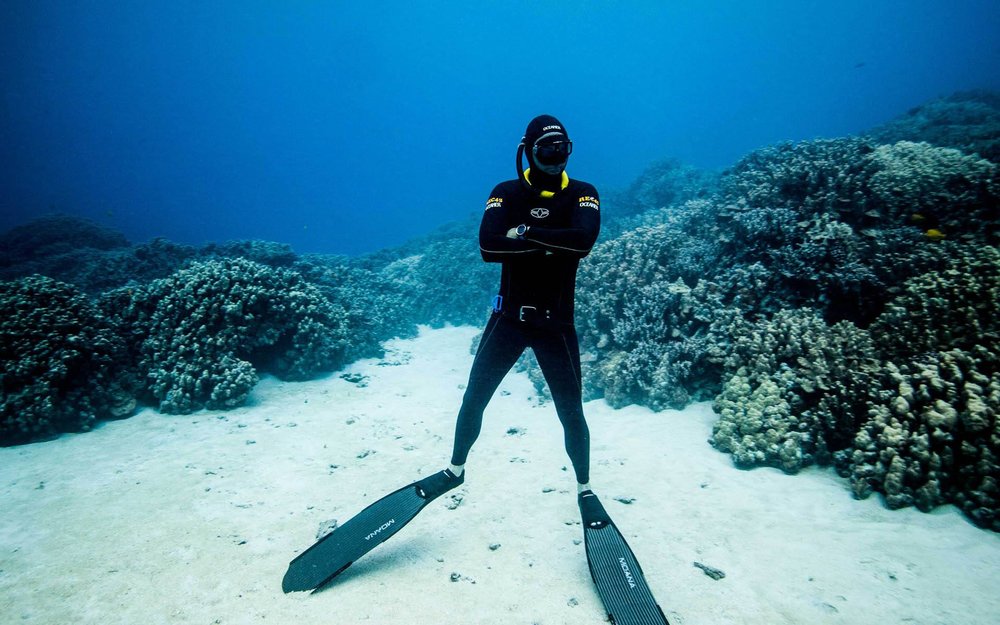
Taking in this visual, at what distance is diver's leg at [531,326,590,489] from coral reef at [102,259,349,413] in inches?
260

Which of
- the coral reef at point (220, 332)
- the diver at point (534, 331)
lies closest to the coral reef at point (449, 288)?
the coral reef at point (220, 332)

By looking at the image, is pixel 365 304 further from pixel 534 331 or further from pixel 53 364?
pixel 534 331

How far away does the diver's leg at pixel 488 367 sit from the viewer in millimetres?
3811

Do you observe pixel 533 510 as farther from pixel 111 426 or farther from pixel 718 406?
→ pixel 111 426

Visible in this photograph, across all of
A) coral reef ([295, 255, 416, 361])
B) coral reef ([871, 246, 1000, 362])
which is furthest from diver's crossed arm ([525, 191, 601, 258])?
coral reef ([295, 255, 416, 361])

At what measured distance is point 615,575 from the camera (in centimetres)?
306

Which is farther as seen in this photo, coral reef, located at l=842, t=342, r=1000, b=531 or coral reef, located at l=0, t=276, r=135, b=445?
coral reef, located at l=0, t=276, r=135, b=445

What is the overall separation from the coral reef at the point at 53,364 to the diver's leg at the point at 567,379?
7.95 metres

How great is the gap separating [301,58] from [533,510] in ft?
797

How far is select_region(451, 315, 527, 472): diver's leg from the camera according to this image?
12.5ft

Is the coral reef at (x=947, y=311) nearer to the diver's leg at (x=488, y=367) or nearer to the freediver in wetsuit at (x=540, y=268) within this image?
the freediver in wetsuit at (x=540, y=268)

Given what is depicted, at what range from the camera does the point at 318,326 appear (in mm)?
9258

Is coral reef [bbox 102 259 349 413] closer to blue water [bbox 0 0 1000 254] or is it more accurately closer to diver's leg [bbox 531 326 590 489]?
diver's leg [bbox 531 326 590 489]

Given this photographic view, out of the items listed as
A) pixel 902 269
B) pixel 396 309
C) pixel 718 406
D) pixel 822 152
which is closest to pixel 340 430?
pixel 718 406
